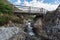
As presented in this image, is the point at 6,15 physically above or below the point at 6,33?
below

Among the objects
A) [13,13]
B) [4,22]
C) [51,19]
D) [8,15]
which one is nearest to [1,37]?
[51,19]

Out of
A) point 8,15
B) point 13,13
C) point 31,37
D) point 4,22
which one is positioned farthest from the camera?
point 13,13

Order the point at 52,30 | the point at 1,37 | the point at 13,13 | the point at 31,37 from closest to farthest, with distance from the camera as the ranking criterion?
the point at 1,37 → the point at 52,30 → the point at 31,37 → the point at 13,13

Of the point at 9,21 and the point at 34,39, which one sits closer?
the point at 34,39

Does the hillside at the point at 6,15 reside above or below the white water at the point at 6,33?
below

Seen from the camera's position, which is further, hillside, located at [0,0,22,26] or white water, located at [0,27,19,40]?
hillside, located at [0,0,22,26]

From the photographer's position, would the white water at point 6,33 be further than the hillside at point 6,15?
No

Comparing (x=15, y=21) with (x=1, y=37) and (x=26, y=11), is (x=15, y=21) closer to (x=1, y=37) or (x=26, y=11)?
(x=26, y=11)

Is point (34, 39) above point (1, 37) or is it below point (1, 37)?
below

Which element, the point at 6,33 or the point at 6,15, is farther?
the point at 6,15

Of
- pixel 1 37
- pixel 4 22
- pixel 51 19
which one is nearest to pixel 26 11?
pixel 4 22

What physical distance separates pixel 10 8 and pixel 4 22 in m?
5.08

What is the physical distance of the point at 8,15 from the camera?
35.6 meters

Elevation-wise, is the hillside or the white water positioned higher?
the white water
